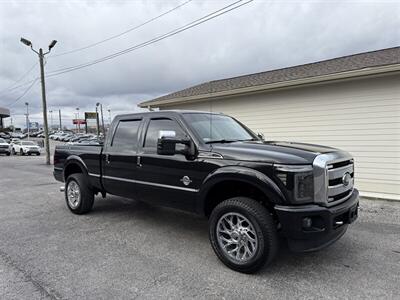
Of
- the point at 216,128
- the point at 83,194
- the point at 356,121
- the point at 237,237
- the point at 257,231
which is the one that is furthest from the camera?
the point at 356,121

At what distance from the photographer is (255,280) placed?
3.26 m

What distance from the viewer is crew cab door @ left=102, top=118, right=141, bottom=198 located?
479 centimetres

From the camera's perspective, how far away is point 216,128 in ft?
14.5

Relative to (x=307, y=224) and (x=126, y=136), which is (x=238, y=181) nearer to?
(x=307, y=224)

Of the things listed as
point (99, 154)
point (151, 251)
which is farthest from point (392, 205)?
point (99, 154)

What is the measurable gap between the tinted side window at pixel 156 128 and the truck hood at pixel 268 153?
2.61ft

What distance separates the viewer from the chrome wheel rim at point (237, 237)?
133 inches

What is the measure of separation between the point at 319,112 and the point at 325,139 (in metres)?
0.79

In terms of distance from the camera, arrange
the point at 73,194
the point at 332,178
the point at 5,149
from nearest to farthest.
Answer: the point at 332,178, the point at 73,194, the point at 5,149

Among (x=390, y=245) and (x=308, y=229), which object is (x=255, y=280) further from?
(x=390, y=245)

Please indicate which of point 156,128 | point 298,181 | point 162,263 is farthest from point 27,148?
point 298,181

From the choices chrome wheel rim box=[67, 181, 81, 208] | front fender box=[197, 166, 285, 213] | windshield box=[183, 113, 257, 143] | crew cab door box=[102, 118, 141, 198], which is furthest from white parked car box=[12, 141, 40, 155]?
front fender box=[197, 166, 285, 213]

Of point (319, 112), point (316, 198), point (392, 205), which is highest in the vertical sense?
point (319, 112)

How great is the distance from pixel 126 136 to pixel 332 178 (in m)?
3.25
